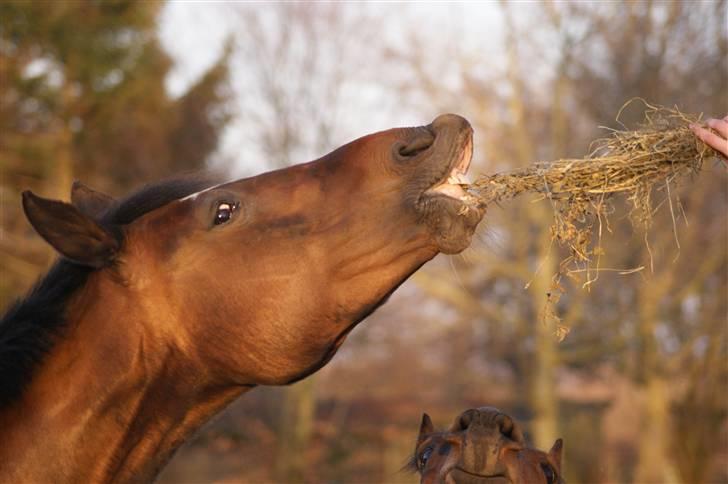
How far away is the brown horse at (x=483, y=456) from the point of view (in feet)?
11.9

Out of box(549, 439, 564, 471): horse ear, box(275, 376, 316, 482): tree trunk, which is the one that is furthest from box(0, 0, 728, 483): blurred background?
box(549, 439, 564, 471): horse ear

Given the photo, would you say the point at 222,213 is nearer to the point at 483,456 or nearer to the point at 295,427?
the point at 483,456

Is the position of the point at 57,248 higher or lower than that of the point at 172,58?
lower

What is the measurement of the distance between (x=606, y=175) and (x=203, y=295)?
1.49m

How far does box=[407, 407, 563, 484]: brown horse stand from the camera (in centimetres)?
363

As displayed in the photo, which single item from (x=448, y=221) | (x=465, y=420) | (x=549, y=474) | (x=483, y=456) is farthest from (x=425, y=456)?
(x=448, y=221)

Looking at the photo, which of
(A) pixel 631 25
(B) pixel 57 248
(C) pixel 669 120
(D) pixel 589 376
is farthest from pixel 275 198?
(D) pixel 589 376

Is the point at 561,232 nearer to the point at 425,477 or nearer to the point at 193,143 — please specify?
the point at 425,477

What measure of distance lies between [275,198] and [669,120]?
147 centimetres

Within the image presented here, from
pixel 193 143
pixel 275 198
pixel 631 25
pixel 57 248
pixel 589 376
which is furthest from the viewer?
pixel 589 376

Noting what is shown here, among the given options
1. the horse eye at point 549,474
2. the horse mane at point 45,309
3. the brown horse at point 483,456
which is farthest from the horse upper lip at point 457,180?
the horse eye at point 549,474

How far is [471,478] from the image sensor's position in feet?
11.8

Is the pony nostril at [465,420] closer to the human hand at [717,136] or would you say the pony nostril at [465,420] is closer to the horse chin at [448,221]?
the horse chin at [448,221]

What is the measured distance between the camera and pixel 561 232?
3.65m
